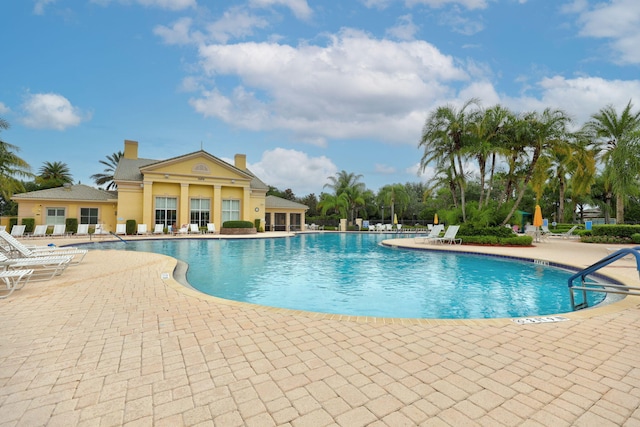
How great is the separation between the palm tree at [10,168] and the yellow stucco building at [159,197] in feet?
7.71

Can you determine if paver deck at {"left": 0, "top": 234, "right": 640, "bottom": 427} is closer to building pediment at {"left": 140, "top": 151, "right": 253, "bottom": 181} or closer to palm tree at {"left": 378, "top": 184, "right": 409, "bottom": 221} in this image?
building pediment at {"left": 140, "top": 151, "right": 253, "bottom": 181}

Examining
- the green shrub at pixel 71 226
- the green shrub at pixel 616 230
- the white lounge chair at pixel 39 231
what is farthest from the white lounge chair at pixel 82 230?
the green shrub at pixel 616 230

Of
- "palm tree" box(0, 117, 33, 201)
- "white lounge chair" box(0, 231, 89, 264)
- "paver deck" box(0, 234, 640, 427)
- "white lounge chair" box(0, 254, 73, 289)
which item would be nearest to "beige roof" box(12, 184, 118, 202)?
"palm tree" box(0, 117, 33, 201)

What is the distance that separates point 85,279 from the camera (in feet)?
21.3

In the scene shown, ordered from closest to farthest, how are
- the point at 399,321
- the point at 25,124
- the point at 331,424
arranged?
1. the point at 331,424
2. the point at 399,321
3. the point at 25,124

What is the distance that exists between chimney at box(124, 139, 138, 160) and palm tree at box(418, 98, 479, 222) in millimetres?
24308

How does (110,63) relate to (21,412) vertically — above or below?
above

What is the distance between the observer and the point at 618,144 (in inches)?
672

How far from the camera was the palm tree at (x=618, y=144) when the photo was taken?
16094 mm

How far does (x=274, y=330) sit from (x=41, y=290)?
4840 millimetres

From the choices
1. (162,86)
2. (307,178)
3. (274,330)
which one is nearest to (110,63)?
(162,86)

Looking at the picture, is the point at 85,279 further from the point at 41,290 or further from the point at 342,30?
the point at 342,30

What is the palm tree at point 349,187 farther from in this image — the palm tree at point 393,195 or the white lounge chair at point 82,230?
the white lounge chair at point 82,230

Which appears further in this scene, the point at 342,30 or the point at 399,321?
the point at 342,30
